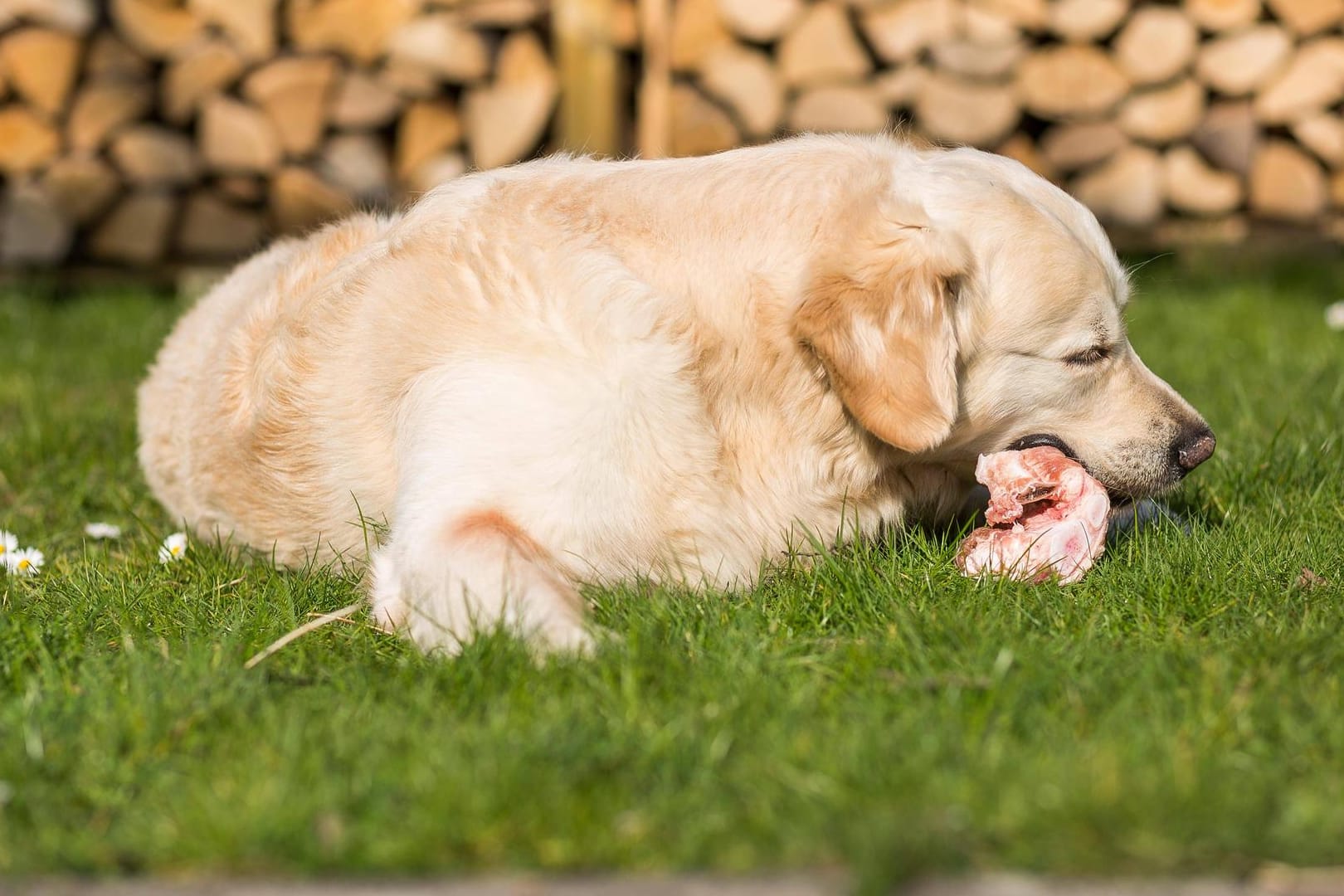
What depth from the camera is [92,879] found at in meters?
1.81

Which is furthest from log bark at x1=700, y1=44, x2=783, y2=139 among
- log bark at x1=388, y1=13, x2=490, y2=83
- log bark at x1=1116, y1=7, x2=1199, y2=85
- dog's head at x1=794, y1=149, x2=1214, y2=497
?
dog's head at x1=794, y1=149, x2=1214, y2=497

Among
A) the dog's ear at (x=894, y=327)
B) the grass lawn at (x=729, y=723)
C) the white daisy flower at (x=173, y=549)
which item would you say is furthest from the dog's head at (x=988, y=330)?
the white daisy flower at (x=173, y=549)

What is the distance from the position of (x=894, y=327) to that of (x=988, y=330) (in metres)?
0.25

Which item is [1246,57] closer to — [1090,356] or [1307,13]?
[1307,13]

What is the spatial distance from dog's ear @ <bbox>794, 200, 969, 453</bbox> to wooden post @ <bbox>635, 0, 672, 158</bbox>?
4644 millimetres

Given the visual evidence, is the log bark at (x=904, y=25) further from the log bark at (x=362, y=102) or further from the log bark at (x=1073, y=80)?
the log bark at (x=362, y=102)

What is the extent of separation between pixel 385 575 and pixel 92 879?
3.41ft

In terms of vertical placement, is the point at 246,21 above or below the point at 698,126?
above

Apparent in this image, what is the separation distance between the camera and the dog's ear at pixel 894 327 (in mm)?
2797

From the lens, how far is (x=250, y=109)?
24.0 feet

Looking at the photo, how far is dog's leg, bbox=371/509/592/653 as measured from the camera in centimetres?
252

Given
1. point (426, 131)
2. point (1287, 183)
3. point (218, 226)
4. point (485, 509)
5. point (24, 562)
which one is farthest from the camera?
point (1287, 183)

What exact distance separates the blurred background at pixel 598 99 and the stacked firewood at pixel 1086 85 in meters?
0.01

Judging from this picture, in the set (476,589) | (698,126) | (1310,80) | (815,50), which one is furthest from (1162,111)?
(476,589)
